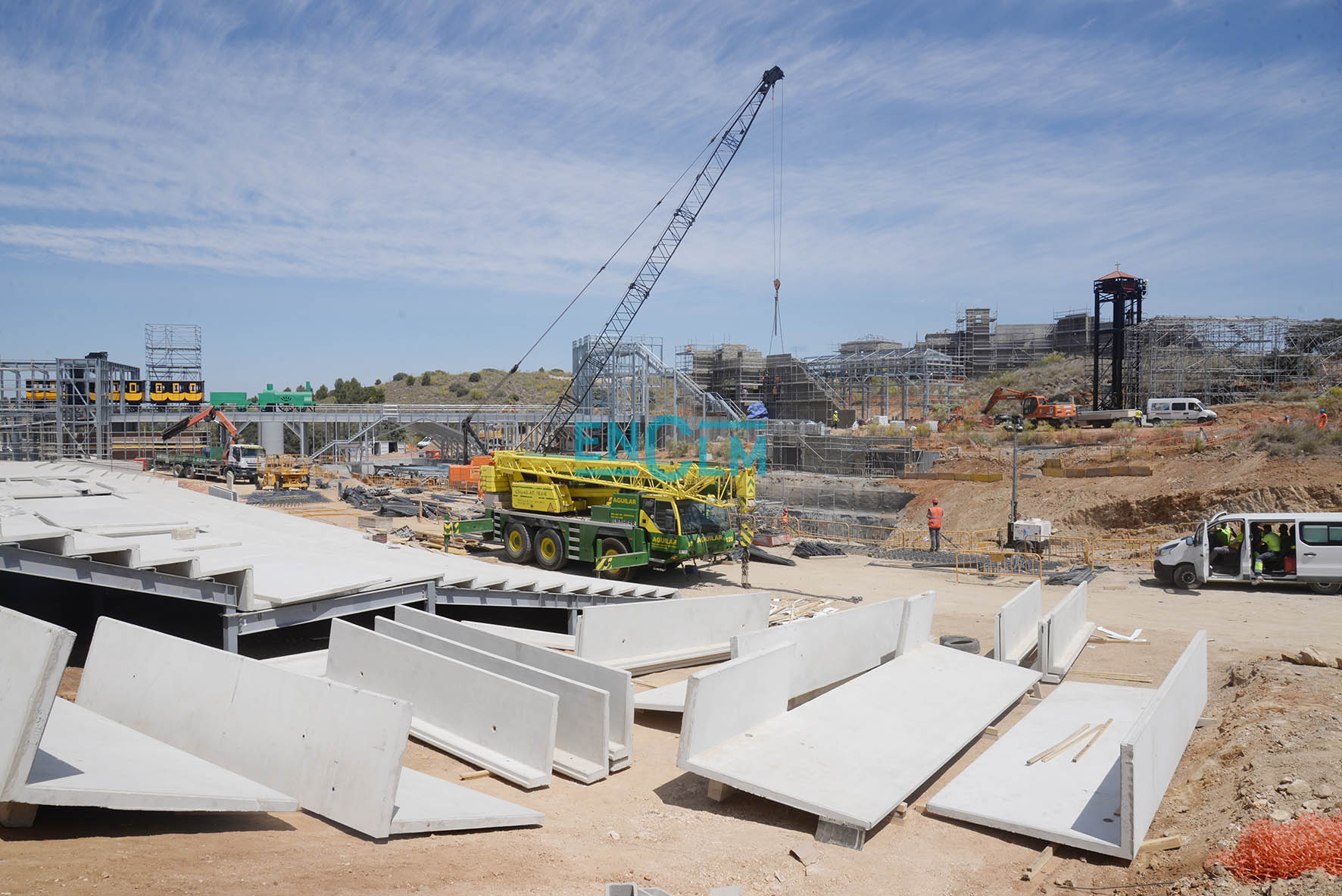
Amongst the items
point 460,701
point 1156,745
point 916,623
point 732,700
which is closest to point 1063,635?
point 916,623

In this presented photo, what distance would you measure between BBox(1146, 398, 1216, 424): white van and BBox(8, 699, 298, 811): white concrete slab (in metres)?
41.8

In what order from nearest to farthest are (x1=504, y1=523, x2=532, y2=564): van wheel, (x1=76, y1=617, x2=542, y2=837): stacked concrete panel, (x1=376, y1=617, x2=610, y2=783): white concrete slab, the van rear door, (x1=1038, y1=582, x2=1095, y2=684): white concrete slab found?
(x1=76, y1=617, x2=542, y2=837): stacked concrete panel < (x1=376, y1=617, x2=610, y2=783): white concrete slab < (x1=1038, y1=582, x2=1095, y2=684): white concrete slab < the van rear door < (x1=504, y1=523, x2=532, y2=564): van wheel

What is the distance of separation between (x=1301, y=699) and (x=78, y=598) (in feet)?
44.8

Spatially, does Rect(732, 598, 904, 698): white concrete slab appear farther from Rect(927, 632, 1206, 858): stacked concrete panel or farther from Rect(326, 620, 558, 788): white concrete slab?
Rect(326, 620, 558, 788): white concrete slab

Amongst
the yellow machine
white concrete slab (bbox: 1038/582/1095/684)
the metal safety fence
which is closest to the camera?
white concrete slab (bbox: 1038/582/1095/684)

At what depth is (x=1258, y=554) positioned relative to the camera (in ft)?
50.9

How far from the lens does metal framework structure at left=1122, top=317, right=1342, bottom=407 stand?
162 ft

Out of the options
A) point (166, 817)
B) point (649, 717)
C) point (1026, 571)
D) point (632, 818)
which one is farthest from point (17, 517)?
A: point (1026, 571)

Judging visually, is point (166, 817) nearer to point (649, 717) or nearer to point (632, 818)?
point (632, 818)

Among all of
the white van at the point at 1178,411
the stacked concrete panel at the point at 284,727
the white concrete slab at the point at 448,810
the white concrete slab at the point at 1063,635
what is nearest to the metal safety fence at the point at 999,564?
the white concrete slab at the point at 1063,635

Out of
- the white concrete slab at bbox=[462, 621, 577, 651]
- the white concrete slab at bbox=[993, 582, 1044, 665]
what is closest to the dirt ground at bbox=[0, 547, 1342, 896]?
the white concrete slab at bbox=[993, 582, 1044, 665]

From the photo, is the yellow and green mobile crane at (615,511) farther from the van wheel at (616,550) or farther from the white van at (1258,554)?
the white van at (1258,554)

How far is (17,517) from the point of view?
9.47 m

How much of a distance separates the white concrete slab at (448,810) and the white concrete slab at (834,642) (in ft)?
10.2
